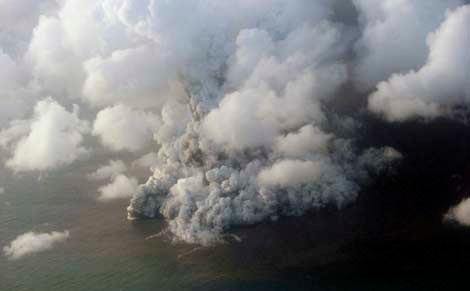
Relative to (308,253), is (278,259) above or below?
above

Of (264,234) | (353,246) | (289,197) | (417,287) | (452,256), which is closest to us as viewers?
(417,287)

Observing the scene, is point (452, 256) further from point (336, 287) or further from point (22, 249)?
point (22, 249)

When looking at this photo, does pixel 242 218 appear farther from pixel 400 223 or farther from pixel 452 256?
pixel 452 256

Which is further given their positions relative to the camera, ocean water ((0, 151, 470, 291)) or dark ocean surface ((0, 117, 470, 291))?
dark ocean surface ((0, 117, 470, 291))

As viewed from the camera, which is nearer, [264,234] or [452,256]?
[452,256]

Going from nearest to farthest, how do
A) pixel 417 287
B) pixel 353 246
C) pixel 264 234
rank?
pixel 417 287 < pixel 353 246 < pixel 264 234

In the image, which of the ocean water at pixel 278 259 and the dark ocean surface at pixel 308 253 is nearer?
the ocean water at pixel 278 259

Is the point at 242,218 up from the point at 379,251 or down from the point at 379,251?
up

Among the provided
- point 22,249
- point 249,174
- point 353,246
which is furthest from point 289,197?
point 22,249

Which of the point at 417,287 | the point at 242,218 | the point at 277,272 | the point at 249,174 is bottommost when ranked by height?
the point at 417,287

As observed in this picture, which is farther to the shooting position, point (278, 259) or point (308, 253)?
point (308, 253)
